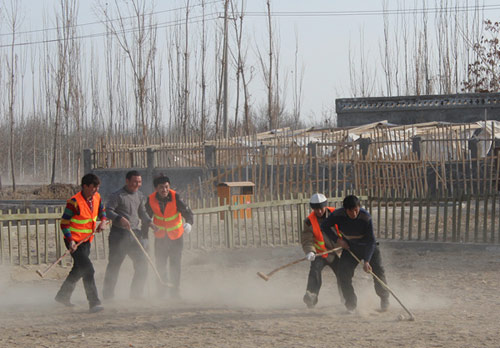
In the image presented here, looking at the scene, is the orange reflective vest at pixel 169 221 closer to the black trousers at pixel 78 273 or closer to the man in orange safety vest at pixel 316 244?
the black trousers at pixel 78 273

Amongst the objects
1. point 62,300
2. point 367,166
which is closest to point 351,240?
point 62,300

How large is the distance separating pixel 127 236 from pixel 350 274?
287cm

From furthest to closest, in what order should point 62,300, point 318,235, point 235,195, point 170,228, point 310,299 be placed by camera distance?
point 235,195 → point 170,228 → point 62,300 → point 318,235 → point 310,299

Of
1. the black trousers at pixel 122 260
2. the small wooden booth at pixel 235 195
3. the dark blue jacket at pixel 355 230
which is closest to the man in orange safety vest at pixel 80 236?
the black trousers at pixel 122 260

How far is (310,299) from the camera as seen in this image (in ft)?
25.4

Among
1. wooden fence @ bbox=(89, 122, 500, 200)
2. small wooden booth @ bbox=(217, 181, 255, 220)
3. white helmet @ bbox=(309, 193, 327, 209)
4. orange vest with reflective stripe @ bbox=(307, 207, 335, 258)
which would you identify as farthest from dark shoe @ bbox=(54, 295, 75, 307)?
wooden fence @ bbox=(89, 122, 500, 200)

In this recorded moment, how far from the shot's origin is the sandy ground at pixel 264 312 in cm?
638

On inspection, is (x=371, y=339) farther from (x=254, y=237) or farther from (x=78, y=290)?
(x=254, y=237)

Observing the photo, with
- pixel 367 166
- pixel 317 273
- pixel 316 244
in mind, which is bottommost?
pixel 317 273

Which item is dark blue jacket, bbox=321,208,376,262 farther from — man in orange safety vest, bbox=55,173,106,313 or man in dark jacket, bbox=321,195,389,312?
man in orange safety vest, bbox=55,173,106,313

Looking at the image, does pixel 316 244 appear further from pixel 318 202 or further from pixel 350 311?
pixel 350 311

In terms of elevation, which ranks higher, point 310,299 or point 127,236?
point 127,236

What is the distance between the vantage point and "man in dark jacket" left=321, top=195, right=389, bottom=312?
296 inches

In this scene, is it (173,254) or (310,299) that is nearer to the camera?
(310,299)
